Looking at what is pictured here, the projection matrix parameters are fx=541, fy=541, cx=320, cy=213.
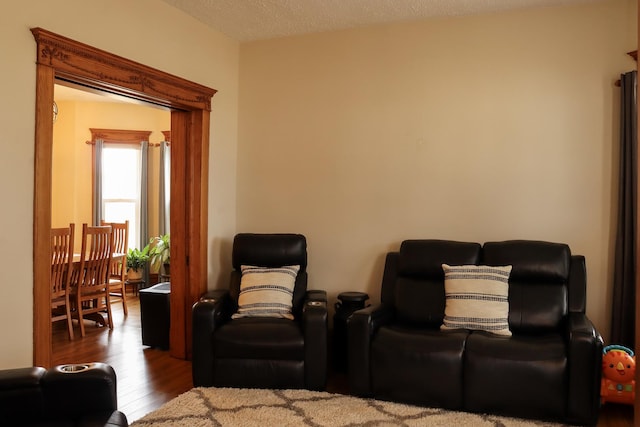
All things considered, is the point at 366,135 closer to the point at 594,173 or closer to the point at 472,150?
the point at 472,150

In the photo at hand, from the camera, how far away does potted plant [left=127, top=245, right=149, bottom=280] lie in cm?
723

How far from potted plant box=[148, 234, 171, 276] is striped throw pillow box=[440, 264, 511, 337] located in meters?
4.44

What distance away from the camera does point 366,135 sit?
4.27 meters

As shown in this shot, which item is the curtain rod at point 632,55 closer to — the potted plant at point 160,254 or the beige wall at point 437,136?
the beige wall at point 437,136

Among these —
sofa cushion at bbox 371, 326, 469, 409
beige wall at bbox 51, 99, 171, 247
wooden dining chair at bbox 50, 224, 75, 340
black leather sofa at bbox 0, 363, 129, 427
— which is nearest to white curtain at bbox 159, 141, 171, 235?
beige wall at bbox 51, 99, 171, 247

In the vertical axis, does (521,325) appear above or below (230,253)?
below

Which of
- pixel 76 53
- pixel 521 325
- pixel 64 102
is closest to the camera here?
pixel 76 53

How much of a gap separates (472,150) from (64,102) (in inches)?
236

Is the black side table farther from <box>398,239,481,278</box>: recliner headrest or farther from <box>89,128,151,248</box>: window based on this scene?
<box>89,128,151,248</box>: window

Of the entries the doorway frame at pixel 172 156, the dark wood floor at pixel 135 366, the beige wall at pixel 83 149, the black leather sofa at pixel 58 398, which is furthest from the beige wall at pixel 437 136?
the beige wall at pixel 83 149

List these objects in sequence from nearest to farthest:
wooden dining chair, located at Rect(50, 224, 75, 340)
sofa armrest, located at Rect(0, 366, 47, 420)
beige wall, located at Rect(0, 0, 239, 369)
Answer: sofa armrest, located at Rect(0, 366, 47, 420) → beige wall, located at Rect(0, 0, 239, 369) → wooden dining chair, located at Rect(50, 224, 75, 340)

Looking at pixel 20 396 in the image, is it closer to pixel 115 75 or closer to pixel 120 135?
pixel 115 75

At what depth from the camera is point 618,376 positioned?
310 cm

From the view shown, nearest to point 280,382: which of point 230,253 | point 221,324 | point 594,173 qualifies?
point 221,324
